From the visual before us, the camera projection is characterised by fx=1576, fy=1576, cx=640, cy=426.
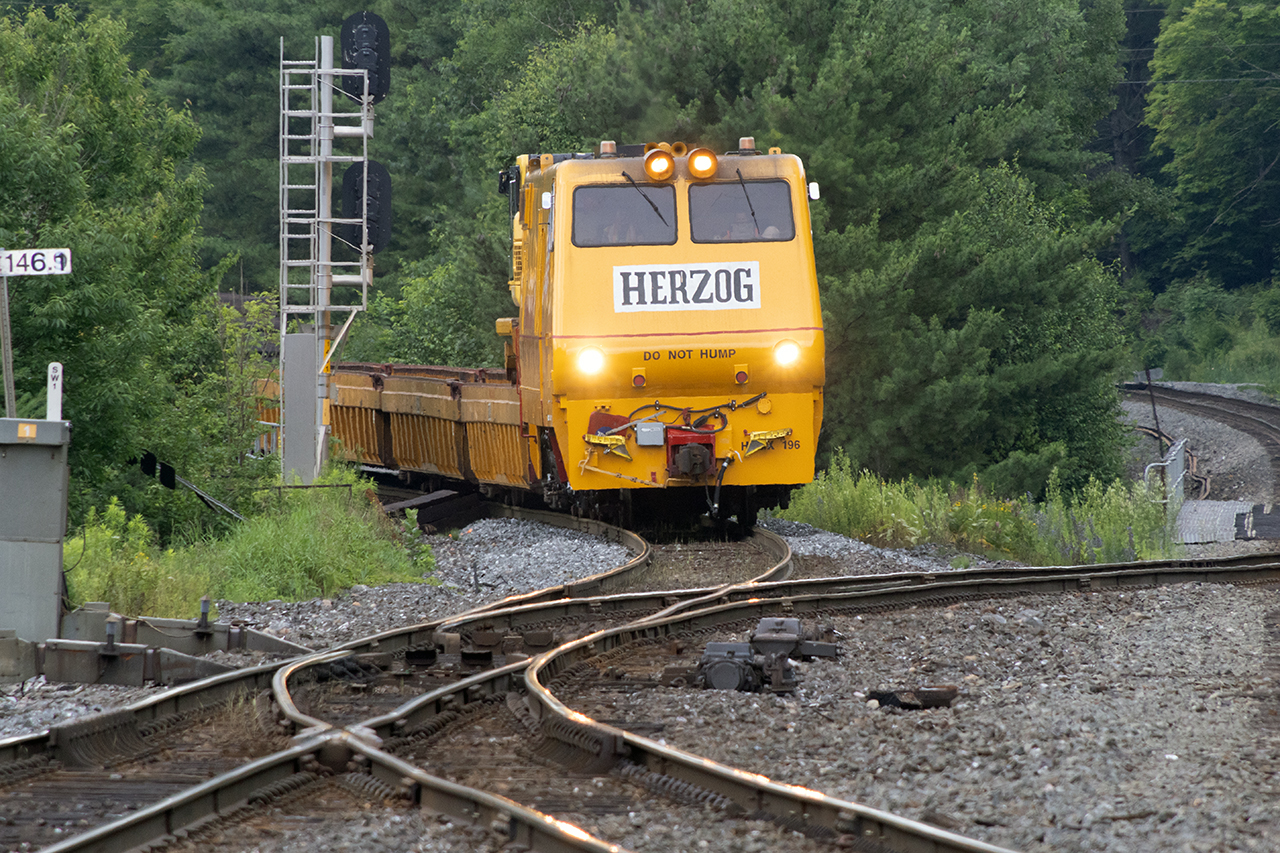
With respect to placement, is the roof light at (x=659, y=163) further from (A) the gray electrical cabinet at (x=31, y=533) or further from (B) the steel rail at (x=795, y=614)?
(A) the gray electrical cabinet at (x=31, y=533)

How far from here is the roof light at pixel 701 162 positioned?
14.9 metres

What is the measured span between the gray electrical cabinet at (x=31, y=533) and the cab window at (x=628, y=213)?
22.8 ft

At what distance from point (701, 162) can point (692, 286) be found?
1181 mm

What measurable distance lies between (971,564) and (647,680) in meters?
7.82

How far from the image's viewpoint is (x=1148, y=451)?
43688 millimetres

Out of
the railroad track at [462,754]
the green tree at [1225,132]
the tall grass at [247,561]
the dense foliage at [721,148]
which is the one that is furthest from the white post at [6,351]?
the green tree at [1225,132]

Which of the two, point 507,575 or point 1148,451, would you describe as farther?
point 1148,451

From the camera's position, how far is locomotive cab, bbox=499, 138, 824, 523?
47.5 ft

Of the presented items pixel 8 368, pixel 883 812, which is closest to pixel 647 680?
pixel 883 812

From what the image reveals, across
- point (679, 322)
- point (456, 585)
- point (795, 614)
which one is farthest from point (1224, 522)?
point (795, 614)

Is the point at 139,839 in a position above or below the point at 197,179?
below

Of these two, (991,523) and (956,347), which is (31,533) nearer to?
(991,523)

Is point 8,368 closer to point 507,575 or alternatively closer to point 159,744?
point 159,744

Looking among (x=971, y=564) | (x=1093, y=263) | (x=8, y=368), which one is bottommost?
(x=971, y=564)
